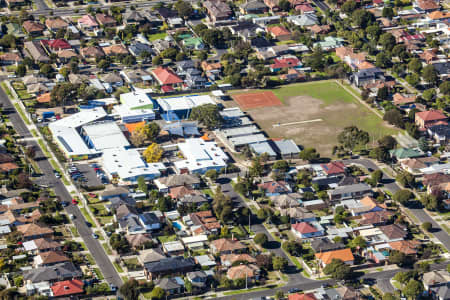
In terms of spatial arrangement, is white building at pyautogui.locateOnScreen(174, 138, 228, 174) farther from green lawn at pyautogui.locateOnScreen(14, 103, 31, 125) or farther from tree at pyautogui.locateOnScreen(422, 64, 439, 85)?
tree at pyautogui.locateOnScreen(422, 64, 439, 85)

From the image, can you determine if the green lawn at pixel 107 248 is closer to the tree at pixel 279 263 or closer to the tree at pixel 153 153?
the tree at pixel 279 263

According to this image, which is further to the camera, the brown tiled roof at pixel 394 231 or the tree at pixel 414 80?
the tree at pixel 414 80

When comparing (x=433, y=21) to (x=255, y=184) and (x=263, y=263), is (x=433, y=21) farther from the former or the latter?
(x=263, y=263)

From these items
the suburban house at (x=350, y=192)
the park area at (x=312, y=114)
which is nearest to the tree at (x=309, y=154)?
the park area at (x=312, y=114)

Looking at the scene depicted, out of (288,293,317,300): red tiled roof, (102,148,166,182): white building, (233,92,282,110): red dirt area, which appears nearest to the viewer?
(288,293,317,300): red tiled roof

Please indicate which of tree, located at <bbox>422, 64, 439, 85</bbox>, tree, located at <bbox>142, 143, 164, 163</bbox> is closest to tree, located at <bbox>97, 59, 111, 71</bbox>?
tree, located at <bbox>142, 143, 164, 163</bbox>

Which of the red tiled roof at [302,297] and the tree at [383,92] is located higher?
the tree at [383,92]

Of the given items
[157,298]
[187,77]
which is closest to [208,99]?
[187,77]
